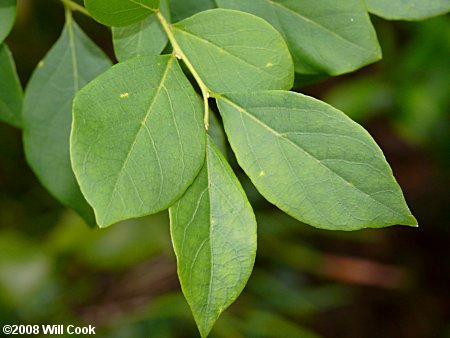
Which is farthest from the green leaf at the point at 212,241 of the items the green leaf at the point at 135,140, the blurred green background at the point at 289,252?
the blurred green background at the point at 289,252

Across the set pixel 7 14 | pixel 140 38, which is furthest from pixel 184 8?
pixel 7 14

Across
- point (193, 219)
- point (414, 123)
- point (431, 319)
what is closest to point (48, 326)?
point (414, 123)

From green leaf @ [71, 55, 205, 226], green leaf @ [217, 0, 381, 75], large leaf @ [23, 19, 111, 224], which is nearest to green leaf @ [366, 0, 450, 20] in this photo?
green leaf @ [217, 0, 381, 75]

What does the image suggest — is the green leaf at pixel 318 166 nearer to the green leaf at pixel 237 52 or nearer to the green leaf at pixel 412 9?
the green leaf at pixel 237 52

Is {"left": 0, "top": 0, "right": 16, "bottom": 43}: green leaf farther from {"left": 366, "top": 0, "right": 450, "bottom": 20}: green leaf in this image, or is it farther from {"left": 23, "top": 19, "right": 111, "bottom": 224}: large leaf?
{"left": 366, "top": 0, "right": 450, "bottom": 20}: green leaf

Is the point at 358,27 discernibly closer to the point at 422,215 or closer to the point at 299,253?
the point at 299,253

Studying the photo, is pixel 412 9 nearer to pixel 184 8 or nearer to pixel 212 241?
pixel 184 8
